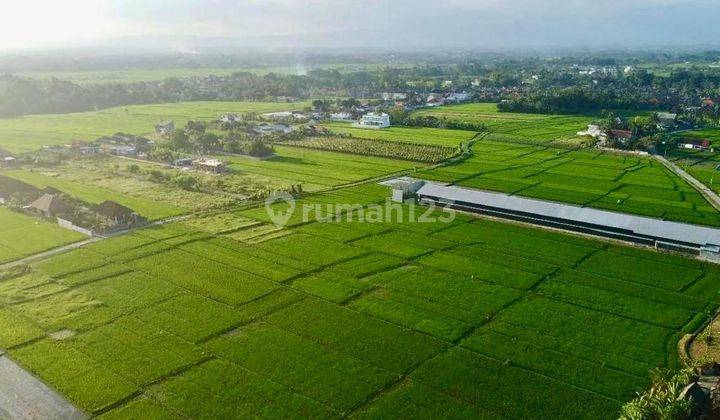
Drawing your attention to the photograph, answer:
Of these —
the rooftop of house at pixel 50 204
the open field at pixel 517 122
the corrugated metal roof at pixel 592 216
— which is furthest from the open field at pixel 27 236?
the open field at pixel 517 122

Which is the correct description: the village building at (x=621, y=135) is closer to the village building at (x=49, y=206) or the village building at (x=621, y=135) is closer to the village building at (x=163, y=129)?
the village building at (x=163, y=129)

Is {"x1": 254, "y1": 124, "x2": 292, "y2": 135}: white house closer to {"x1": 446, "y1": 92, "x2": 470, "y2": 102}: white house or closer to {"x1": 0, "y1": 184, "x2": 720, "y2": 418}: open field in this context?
{"x1": 0, "y1": 184, "x2": 720, "y2": 418}: open field

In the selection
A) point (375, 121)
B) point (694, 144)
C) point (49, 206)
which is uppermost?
point (49, 206)

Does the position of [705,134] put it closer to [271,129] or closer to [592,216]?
[592,216]

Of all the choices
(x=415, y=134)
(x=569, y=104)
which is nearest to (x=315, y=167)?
(x=415, y=134)

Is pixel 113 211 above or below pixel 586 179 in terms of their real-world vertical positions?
above

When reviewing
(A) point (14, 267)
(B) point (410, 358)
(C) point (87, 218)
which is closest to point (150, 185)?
(C) point (87, 218)

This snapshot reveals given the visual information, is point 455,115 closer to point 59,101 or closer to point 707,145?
point 707,145
